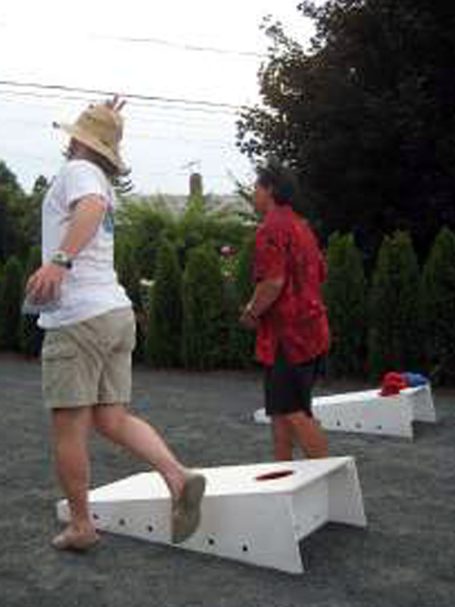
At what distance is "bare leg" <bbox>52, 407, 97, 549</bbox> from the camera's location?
15.3 ft

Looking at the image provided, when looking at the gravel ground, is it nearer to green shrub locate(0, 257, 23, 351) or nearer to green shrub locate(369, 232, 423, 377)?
green shrub locate(369, 232, 423, 377)

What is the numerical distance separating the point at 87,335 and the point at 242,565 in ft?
3.62

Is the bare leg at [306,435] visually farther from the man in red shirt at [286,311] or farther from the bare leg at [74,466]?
the bare leg at [74,466]

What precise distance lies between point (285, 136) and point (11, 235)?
18003 millimetres

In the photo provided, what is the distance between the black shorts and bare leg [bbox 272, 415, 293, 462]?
0.09 meters

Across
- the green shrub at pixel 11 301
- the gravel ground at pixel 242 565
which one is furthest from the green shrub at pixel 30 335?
the gravel ground at pixel 242 565

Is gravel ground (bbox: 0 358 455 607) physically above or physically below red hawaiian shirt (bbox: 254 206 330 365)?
below

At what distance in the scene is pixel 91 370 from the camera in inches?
184

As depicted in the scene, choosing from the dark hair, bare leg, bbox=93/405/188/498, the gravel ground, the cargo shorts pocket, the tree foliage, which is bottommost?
the gravel ground

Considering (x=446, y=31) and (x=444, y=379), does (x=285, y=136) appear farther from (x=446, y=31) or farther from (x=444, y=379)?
(x=444, y=379)

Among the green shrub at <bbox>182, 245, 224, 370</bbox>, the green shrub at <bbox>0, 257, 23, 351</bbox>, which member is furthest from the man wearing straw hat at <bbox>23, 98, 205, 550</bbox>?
the green shrub at <bbox>0, 257, 23, 351</bbox>

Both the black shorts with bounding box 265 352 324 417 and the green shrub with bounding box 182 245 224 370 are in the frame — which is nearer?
the black shorts with bounding box 265 352 324 417

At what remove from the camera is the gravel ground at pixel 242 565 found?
13.9 feet

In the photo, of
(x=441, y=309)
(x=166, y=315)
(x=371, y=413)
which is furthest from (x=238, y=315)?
(x=371, y=413)
